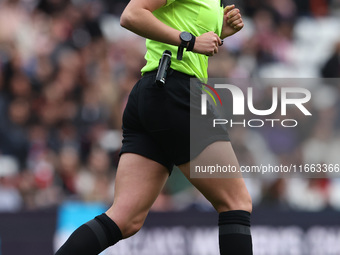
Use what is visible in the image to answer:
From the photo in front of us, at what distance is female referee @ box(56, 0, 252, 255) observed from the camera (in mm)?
3279

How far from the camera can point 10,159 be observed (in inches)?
284

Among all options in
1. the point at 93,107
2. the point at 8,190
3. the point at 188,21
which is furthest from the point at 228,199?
the point at 93,107

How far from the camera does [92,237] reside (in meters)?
3.36

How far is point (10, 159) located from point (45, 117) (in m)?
0.65

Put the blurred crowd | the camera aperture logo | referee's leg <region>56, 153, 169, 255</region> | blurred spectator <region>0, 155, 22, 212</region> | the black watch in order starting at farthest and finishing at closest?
1. the camera aperture logo
2. the blurred crowd
3. blurred spectator <region>0, 155, 22, 212</region>
4. referee's leg <region>56, 153, 169, 255</region>
5. the black watch

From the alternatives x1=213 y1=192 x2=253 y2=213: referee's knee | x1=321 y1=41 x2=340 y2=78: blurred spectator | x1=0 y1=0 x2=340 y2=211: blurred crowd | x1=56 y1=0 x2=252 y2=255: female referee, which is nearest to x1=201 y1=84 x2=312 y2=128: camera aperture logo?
x1=0 y1=0 x2=340 y2=211: blurred crowd

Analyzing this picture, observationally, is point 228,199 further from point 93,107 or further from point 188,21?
point 93,107

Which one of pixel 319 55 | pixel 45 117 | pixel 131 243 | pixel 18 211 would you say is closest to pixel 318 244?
pixel 131 243

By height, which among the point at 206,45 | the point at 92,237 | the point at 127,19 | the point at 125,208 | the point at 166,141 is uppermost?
the point at 127,19

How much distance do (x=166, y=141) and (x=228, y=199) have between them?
41 centimetres

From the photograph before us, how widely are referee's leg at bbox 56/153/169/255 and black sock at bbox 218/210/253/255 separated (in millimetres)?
413

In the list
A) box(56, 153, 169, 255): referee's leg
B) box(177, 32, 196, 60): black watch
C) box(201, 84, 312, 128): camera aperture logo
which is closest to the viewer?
box(177, 32, 196, 60): black watch

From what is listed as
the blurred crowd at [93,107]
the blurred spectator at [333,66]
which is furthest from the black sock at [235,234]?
Answer: the blurred spectator at [333,66]

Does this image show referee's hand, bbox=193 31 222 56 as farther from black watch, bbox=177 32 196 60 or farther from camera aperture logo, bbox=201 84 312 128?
camera aperture logo, bbox=201 84 312 128
